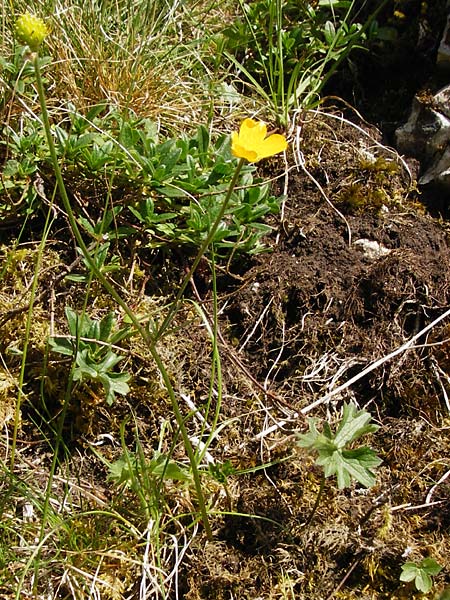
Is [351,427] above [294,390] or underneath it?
above

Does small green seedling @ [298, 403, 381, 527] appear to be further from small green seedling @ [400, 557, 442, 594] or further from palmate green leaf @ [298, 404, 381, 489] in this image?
small green seedling @ [400, 557, 442, 594]

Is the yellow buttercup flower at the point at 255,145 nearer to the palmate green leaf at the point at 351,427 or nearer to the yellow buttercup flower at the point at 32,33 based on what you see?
the yellow buttercup flower at the point at 32,33

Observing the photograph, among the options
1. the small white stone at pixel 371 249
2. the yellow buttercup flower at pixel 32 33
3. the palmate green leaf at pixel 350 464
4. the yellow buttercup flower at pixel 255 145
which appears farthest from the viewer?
the small white stone at pixel 371 249

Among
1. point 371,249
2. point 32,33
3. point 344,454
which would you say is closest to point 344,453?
point 344,454

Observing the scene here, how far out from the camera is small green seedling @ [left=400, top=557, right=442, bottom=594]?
1.50 metres

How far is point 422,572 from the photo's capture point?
151 centimetres

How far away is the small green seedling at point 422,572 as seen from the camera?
1495 millimetres

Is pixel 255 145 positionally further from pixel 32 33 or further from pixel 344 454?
pixel 344 454

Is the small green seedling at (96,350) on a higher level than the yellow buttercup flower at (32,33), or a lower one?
lower

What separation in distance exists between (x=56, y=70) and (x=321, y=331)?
3.39ft

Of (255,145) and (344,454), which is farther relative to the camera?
(344,454)

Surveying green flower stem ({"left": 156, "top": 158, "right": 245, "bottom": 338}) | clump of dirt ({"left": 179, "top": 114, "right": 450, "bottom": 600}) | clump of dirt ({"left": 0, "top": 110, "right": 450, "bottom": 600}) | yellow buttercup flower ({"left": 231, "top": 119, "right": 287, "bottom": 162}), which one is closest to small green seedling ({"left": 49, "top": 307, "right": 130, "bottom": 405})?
clump of dirt ({"left": 0, "top": 110, "right": 450, "bottom": 600})

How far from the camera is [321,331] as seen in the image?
189 centimetres

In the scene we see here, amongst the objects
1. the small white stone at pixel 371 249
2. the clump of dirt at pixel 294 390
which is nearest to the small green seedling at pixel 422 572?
the clump of dirt at pixel 294 390
